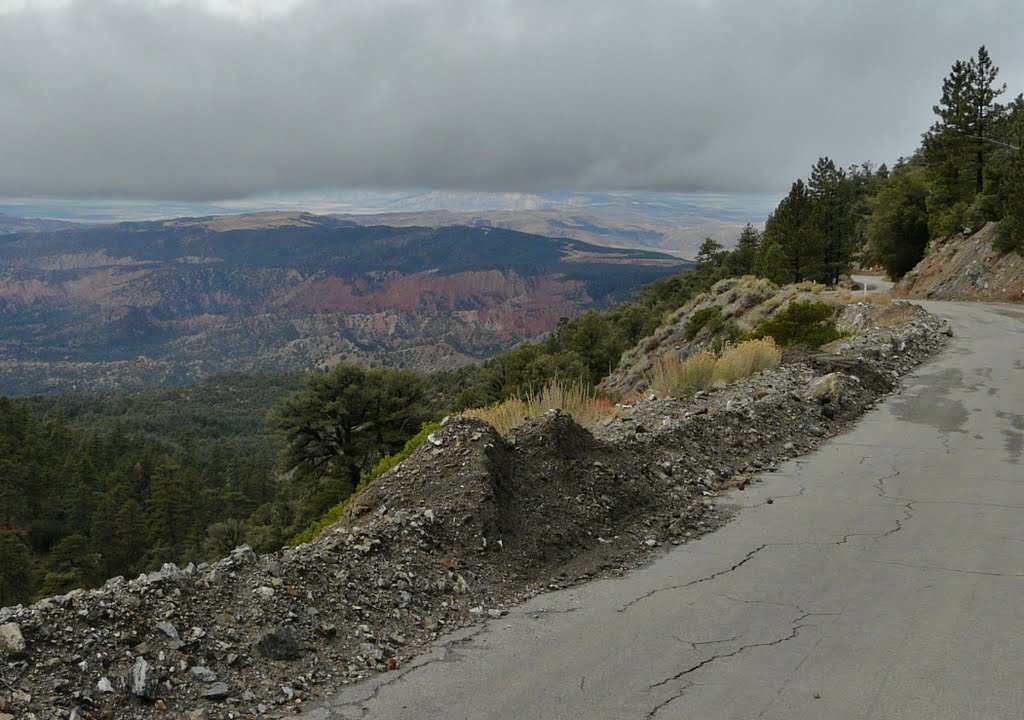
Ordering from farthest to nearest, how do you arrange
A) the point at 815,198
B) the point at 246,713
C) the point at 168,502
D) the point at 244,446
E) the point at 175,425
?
the point at 175,425, the point at 244,446, the point at 168,502, the point at 815,198, the point at 246,713

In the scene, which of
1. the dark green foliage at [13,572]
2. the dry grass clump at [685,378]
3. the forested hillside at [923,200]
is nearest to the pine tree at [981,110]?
the forested hillside at [923,200]

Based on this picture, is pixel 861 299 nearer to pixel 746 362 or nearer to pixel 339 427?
pixel 746 362

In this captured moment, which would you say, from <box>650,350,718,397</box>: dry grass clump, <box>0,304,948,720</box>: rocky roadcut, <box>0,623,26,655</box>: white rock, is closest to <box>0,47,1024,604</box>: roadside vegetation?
<box>650,350,718,397</box>: dry grass clump

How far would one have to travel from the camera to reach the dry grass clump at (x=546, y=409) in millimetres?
10367

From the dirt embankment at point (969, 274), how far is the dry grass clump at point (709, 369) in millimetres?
26857

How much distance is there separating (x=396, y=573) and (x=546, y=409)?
5.25m

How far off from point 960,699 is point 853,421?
29.6ft

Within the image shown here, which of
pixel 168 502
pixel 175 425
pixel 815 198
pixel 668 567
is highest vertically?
pixel 815 198

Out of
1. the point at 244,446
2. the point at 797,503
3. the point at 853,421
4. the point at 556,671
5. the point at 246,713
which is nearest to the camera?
the point at 246,713

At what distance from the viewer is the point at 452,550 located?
253 inches

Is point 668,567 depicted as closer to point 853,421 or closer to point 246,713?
point 246,713

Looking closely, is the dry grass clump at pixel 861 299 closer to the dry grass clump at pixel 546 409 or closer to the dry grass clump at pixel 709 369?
the dry grass clump at pixel 709 369

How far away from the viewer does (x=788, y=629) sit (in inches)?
208

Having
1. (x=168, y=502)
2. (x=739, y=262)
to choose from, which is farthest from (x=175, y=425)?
(x=739, y=262)
